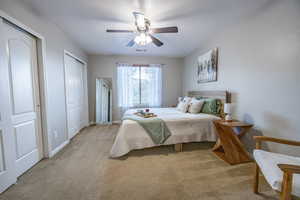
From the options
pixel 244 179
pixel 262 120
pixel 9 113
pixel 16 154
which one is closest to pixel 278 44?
pixel 262 120

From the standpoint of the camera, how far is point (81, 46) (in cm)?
365

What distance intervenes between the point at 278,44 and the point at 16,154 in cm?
380

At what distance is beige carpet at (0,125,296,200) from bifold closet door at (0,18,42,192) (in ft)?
0.91

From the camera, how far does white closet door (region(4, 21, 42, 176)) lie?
167cm

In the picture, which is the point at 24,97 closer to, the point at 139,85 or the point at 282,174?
the point at 282,174

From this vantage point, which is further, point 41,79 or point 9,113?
point 41,79

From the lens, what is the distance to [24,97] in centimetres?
184

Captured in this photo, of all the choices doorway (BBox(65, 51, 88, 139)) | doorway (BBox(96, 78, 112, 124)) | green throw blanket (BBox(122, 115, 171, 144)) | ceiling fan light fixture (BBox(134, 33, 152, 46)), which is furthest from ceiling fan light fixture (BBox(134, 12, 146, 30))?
doorway (BBox(96, 78, 112, 124))

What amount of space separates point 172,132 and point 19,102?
2384mm

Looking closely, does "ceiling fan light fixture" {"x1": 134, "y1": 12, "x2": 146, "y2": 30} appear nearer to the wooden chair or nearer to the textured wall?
the textured wall

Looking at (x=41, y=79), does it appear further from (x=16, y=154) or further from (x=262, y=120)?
(x=262, y=120)

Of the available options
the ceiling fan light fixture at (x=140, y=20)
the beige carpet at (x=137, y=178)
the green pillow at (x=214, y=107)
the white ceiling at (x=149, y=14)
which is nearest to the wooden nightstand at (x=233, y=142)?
the beige carpet at (x=137, y=178)

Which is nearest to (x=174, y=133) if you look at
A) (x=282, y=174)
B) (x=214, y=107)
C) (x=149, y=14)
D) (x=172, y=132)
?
(x=172, y=132)

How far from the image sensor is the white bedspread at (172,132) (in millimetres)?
2229
